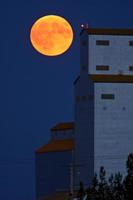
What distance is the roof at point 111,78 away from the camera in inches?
4806

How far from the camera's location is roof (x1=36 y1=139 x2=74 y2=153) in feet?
427

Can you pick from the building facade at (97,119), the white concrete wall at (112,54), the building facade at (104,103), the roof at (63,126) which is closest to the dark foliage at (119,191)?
the building facade at (97,119)

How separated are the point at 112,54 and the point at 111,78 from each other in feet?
23.5

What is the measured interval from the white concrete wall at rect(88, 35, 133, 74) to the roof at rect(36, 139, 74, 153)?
13.0 meters

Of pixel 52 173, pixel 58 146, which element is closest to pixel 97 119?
pixel 52 173

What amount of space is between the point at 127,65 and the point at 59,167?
1958 centimetres

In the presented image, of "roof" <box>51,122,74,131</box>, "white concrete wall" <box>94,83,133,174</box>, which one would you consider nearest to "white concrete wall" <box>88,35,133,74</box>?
"white concrete wall" <box>94,83,133,174</box>

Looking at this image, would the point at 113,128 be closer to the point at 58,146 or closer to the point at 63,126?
the point at 58,146

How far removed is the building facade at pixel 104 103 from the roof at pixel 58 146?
443 cm

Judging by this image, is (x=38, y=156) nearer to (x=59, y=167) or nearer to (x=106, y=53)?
(x=59, y=167)

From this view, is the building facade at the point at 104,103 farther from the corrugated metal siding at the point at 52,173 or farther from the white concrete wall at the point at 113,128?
the corrugated metal siding at the point at 52,173

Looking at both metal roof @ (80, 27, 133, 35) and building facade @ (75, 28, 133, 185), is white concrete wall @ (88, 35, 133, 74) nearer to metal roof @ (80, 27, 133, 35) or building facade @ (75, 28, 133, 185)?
building facade @ (75, 28, 133, 185)

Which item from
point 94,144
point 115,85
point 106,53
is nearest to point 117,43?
point 106,53

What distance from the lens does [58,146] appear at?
135 m
